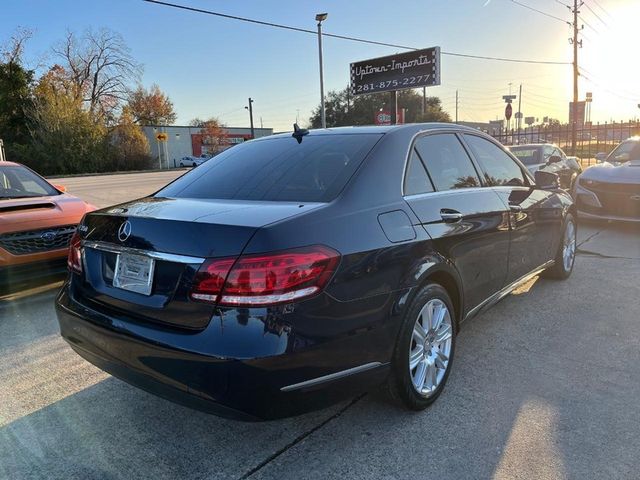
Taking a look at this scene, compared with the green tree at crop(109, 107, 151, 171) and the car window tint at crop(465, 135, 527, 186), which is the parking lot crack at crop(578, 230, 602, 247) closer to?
the car window tint at crop(465, 135, 527, 186)

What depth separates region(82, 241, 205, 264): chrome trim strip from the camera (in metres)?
2.24

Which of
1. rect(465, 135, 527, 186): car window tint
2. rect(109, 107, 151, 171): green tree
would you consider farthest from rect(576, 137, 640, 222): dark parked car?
rect(109, 107, 151, 171): green tree

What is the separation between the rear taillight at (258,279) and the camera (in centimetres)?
212

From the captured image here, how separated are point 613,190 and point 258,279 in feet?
25.8

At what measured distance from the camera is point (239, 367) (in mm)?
2094

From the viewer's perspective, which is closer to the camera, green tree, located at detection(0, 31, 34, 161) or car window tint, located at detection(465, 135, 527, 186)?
car window tint, located at detection(465, 135, 527, 186)

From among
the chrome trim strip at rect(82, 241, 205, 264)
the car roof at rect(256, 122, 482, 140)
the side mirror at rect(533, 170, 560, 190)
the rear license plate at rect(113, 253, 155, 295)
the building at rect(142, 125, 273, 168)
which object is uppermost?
the building at rect(142, 125, 273, 168)

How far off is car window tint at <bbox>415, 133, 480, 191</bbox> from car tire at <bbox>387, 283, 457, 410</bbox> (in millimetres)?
772

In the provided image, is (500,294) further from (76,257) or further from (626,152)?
(626,152)

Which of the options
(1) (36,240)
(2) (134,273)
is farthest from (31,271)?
(2) (134,273)

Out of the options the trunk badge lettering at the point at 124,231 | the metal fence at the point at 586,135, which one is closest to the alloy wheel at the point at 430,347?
the trunk badge lettering at the point at 124,231

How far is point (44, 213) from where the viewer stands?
17.7ft

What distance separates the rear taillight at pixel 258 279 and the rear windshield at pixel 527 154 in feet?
34.4

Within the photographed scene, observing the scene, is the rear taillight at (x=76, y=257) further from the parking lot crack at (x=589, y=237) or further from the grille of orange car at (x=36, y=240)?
the parking lot crack at (x=589, y=237)
